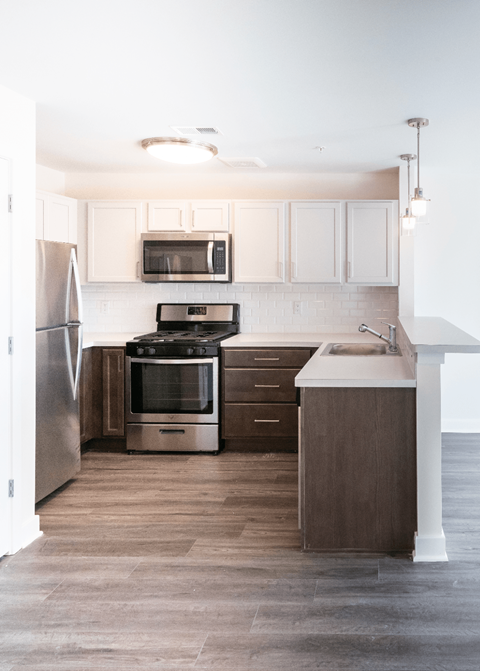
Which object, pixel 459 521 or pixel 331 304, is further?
pixel 331 304

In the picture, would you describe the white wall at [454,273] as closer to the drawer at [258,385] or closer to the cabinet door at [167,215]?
the drawer at [258,385]

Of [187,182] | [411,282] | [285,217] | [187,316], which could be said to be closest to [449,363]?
[411,282]

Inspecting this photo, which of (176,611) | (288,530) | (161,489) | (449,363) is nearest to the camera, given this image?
(176,611)

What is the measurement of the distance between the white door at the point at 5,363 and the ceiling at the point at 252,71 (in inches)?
23.4

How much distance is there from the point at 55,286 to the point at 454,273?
3541 millimetres

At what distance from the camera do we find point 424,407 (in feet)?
9.82

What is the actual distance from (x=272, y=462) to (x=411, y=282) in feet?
6.43

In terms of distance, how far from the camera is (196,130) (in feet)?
13.5

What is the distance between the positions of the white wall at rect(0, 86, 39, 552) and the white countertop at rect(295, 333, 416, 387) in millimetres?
1421

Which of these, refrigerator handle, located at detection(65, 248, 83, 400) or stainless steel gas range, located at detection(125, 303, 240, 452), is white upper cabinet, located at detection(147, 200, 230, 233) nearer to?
stainless steel gas range, located at detection(125, 303, 240, 452)

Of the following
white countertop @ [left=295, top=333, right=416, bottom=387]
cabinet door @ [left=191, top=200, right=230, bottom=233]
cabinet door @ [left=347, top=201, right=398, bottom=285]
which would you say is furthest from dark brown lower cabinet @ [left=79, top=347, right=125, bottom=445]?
cabinet door @ [left=347, top=201, right=398, bottom=285]

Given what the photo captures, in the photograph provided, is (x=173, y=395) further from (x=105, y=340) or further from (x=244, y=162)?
(x=244, y=162)

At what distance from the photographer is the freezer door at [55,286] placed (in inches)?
147

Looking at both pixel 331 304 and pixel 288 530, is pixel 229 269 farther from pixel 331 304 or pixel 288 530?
pixel 288 530
